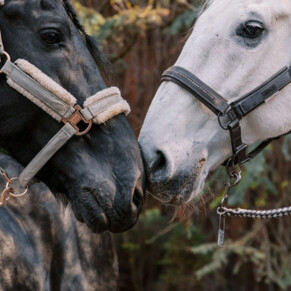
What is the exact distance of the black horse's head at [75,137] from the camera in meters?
2.15

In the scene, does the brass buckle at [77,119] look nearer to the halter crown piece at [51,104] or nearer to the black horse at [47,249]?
the halter crown piece at [51,104]

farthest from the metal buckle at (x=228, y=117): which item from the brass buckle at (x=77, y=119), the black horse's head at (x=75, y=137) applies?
the brass buckle at (x=77, y=119)

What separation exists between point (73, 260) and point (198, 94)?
1176 millimetres

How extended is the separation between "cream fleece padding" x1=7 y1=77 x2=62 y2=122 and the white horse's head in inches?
17.2

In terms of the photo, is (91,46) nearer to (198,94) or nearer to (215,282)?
(198,94)

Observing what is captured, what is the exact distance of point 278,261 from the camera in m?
5.88

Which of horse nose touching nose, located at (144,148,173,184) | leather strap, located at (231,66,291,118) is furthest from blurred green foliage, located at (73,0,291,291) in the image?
horse nose touching nose, located at (144,148,173,184)

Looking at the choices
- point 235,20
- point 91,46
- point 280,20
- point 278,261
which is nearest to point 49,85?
point 91,46

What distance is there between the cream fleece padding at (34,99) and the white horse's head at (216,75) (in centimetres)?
44

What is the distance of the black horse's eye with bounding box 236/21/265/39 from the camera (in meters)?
2.47

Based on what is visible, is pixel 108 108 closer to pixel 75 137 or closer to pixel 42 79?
pixel 75 137

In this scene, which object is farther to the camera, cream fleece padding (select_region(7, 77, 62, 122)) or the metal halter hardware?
the metal halter hardware

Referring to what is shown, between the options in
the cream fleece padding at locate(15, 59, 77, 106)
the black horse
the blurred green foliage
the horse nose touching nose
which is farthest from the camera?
the blurred green foliage

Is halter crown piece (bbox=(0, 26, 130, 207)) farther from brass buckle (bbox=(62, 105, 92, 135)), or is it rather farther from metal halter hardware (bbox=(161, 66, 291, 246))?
metal halter hardware (bbox=(161, 66, 291, 246))
